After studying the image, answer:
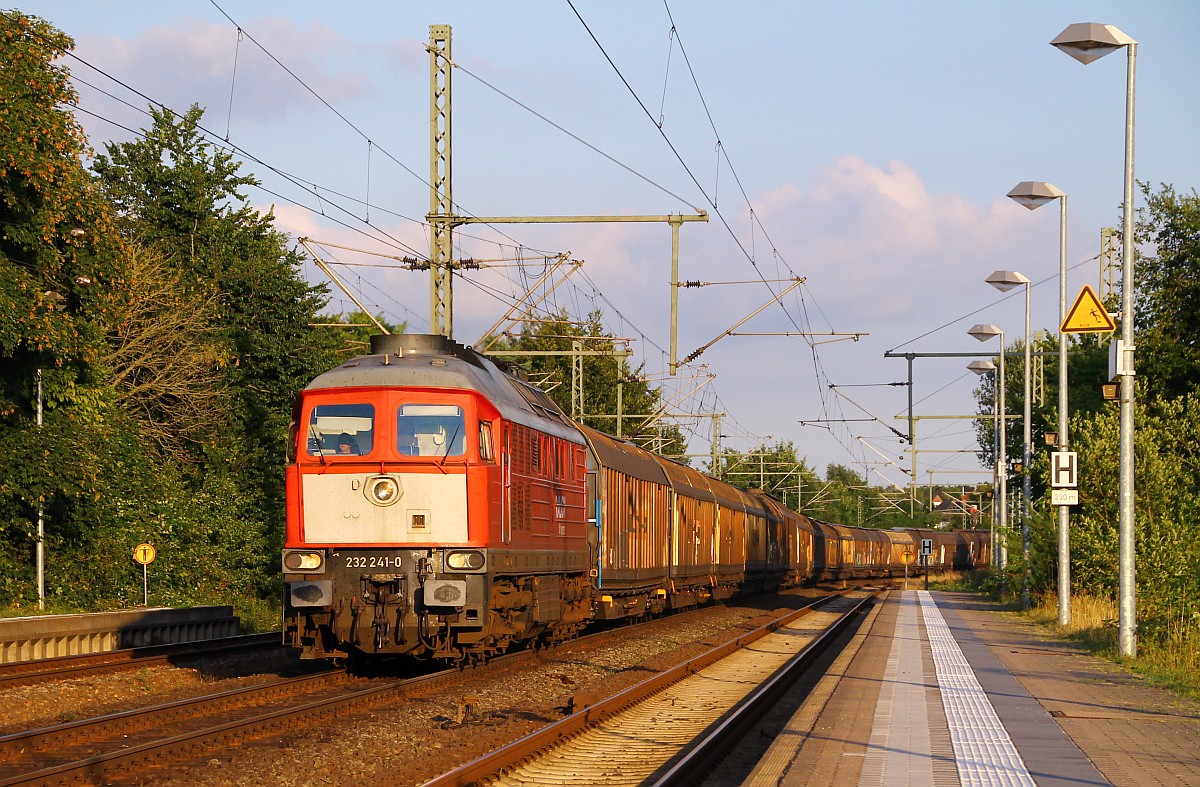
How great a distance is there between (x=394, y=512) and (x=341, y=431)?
1.31 metres

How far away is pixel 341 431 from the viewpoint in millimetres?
15852

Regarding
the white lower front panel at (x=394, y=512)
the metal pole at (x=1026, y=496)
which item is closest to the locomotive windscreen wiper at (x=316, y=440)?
the white lower front panel at (x=394, y=512)

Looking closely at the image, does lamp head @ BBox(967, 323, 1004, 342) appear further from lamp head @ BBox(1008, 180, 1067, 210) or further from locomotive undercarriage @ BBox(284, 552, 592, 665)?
locomotive undercarriage @ BBox(284, 552, 592, 665)

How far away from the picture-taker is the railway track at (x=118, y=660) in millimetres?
15844

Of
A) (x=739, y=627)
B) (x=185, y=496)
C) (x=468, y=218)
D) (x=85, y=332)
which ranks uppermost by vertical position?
(x=468, y=218)

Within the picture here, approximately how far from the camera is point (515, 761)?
10469 millimetres

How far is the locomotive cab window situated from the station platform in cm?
523

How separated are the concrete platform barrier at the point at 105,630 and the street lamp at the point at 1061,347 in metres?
17.2

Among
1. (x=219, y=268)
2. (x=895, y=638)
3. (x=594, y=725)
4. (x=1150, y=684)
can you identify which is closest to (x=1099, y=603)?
(x=895, y=638)

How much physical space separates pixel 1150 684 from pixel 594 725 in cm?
755

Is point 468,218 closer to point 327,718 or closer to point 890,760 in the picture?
point 327,718

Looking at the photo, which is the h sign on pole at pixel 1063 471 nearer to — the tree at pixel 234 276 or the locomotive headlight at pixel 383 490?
the locomotive headlight at pixel 383 490

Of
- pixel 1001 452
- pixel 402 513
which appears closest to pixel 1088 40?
pixel 402 513

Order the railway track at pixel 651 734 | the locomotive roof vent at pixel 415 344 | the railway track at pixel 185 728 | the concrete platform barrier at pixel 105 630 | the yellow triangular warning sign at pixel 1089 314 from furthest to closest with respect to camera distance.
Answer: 1. the yellow triangular warning sign at pixel 1089 314
2. the concrete platform barrier at pixel 105 630
3. the locomotive roof vent at pixel 415 344
4. the railway track at pixel 651 734
5. the railway track at pixel 185 728
